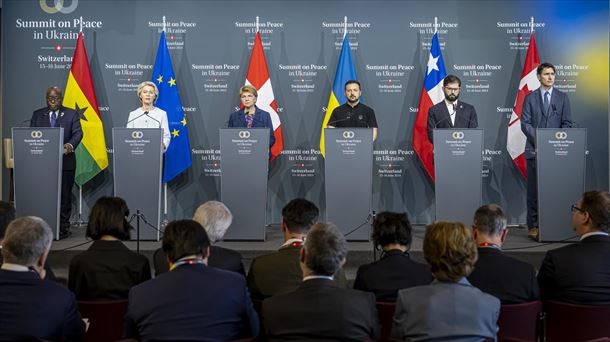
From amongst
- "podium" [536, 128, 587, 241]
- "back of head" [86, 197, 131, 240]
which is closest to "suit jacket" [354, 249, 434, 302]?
"back of head" [86, 197, 131, 240]

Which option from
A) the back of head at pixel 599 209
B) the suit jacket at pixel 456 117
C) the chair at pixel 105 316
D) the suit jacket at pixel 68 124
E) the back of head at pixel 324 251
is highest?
the suit jacket at pixel 456 117

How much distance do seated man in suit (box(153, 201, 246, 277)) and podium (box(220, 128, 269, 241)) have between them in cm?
245

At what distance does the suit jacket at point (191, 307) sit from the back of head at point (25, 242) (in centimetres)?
51

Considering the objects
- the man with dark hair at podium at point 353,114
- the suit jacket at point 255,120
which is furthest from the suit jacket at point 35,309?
the man with dark hair at podium at point 353,114

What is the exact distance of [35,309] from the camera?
268 cm

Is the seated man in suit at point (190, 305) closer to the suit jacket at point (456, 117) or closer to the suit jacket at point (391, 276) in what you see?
the suit jacket at point (391, 276)

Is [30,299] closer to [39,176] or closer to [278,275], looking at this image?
[278,275]

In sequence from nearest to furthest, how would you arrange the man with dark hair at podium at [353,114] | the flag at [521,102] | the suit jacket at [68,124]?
the suit jacket at [68,124] → the man with dark hair at podium at [353,114] → the flag at [521,102]

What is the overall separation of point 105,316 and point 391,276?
1.42 meters

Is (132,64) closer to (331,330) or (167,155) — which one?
(167,155)

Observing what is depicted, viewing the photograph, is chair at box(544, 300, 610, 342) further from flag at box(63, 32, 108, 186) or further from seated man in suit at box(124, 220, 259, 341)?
flag at box(63, 32, 108, 186)

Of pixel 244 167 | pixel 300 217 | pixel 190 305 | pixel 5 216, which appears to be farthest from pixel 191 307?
pixel 244 167

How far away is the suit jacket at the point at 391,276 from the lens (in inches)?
131

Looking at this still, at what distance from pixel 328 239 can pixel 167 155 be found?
5.91 m
